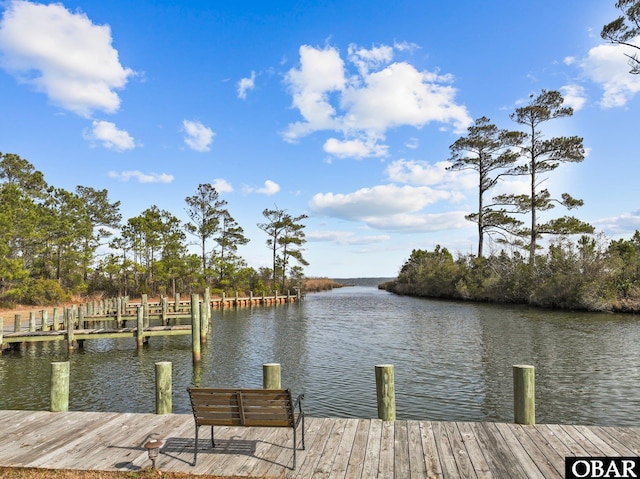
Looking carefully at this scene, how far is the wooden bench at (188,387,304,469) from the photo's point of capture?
5059 millimetres

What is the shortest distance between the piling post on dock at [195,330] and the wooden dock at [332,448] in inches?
362

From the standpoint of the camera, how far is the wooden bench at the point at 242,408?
5059 millimetres

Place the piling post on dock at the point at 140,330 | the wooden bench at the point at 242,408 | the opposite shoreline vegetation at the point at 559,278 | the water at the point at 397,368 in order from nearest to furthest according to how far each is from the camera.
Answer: the wooden bench at the point at 242,408
the water at the point at 397,368
the piling post on dock at the point at 140,330
the opposite shoreline vegetation at the point at 559,278

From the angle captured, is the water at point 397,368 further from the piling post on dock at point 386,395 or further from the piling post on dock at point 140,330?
the piling post on dock at point 386,395

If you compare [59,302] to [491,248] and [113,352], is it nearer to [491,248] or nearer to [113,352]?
[113,352]

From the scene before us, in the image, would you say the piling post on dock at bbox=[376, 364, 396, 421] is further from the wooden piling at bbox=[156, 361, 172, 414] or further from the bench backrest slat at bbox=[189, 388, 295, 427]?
the wooden piling at bbox=[156, 361, 172, 414]

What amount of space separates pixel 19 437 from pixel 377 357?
469 inches

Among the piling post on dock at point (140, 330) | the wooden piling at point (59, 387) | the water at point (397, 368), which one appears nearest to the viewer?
the wooden piling at point (59, 387)

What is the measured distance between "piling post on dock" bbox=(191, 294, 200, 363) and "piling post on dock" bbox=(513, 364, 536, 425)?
40.2 feet

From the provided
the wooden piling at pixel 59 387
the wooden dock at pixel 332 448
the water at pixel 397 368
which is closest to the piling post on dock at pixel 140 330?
the water at pixel 397 368

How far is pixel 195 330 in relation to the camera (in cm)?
1645

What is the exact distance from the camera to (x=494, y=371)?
13344mm

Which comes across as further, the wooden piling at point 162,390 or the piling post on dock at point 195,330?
the piling post on dock at point 195,330

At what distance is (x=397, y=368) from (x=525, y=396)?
7.94 meters
